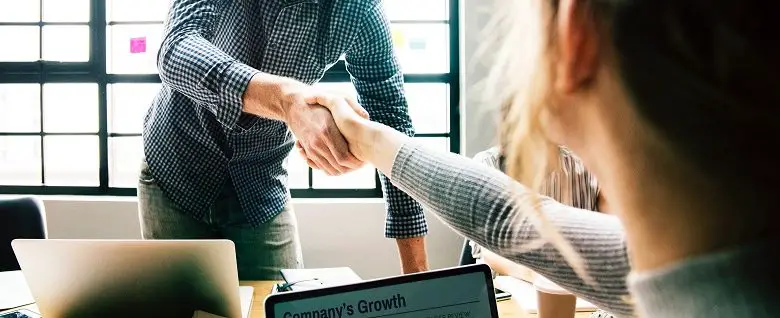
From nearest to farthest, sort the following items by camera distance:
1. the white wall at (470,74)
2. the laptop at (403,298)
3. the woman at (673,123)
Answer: the woman at (673,123) < the laptop at (403,298) < the white wall at (470,74)

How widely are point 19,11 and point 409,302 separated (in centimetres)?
388

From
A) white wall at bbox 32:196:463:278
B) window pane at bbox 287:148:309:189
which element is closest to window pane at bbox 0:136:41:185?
window pane at bbox 287:148:309:189

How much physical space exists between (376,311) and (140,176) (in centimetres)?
106

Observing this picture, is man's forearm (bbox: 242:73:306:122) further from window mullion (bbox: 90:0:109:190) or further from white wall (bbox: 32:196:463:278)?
window mullion (bbox: 90:0:109:190)

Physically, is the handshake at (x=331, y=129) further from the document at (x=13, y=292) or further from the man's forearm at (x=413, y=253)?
the document at (x=13, y=292)

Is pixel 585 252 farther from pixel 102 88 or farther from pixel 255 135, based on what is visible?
pixel 102 88

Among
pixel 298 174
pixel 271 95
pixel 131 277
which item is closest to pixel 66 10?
pixel 298 174

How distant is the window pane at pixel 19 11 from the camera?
3727 mm

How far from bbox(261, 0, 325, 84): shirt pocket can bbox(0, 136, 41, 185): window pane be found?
2925 millimetres

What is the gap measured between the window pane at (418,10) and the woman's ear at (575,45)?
130 inches

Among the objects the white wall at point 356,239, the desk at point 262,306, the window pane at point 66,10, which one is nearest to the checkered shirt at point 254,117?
the desk at point 262,306

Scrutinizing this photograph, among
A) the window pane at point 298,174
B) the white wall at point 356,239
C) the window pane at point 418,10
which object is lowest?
the white wall at point 356,239

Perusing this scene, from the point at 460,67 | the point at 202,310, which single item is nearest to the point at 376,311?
the point at 202,310

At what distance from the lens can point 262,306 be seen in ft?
4.17
